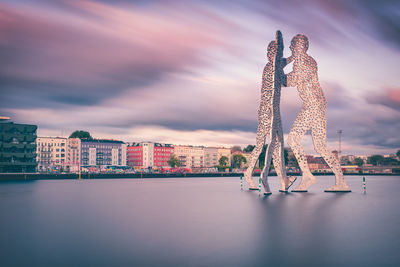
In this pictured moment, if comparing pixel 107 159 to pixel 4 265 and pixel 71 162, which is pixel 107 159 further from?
pixel 4 265

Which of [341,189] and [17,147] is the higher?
[17,147]

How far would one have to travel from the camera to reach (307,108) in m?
32.9

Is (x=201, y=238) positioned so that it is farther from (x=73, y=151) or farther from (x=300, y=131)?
(x=73, y=151)

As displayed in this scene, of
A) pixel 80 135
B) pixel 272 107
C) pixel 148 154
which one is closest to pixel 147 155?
pixel 148 154

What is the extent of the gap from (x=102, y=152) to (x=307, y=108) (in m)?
144

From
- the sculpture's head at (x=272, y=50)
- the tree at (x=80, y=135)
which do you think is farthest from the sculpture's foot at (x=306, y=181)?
the tree at (x=80, y=135)

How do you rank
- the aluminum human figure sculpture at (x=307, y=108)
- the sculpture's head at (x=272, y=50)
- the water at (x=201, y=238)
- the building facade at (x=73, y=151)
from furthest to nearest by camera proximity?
the building facade at (x=73, y=151)
the aluminum human figure sculpture at (x=307, y=108)
the sculpture's head at (x=272, y=50)
the water at (x=201, y=238)

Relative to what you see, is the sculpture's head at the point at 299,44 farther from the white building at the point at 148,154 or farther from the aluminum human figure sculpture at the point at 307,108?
the white building at the point at 148,154

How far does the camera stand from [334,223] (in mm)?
16594

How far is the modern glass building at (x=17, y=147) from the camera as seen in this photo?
92.6 m

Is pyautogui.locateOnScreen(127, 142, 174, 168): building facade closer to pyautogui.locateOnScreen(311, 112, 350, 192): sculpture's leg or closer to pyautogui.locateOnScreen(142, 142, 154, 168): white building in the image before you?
pyautogui.locateOnScreen(142, 142, 154, 168): white building

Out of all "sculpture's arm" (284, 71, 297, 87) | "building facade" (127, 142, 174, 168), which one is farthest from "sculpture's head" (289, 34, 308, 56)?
"building facade" (127, 142, 174, 168)

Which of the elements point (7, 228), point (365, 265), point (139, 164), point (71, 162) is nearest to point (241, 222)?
point (365, 265)

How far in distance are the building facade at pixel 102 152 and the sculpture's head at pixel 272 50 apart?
136 meters
